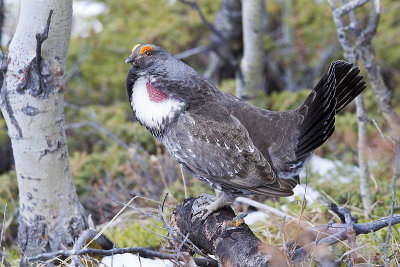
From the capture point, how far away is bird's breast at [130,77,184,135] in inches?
138

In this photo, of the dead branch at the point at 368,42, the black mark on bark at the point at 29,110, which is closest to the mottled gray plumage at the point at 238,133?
the black mark on bark at the point at 29,110

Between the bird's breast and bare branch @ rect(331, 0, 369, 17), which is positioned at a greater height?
bare branch @ rect(331, 0, 369, 17)

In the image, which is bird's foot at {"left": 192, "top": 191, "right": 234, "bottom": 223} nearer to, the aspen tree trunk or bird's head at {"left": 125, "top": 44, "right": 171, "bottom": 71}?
the aspen tree trunk

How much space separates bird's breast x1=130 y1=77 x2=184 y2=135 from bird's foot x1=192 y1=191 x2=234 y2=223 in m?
0.68

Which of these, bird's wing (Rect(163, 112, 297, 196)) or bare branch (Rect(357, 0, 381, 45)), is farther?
bare branch (Rect(357, 0, 381, 45))

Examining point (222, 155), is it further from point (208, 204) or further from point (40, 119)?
point (40, 119)

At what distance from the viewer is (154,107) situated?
351 cm

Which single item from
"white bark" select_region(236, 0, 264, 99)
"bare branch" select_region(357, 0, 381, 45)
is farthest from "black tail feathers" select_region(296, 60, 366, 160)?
"white bark" select_region(236, 0, 264, 99)

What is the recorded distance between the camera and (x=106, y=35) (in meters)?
8.62

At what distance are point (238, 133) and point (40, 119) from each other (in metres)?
1.51

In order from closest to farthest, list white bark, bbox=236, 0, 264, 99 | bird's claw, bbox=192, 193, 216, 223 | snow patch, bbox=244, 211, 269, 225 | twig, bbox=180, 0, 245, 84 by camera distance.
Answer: bird's claw, bbox=192, 193, 216, 223 → snow patch, bbox=244, 211, 269, 225 → twig, bbox=180, 0, 245, 84 → white bark, bbox=236, 0, 264, 99

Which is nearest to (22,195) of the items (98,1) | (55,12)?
(55,12)

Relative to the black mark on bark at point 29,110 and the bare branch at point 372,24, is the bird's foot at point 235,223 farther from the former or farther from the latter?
the bare branch at point 372,24

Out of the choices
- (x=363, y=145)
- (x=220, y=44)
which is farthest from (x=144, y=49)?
(x=220, y=44)
